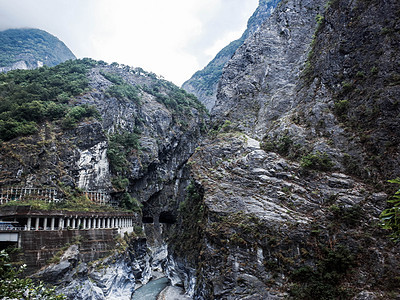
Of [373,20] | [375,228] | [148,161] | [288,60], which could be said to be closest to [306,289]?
[375,228]

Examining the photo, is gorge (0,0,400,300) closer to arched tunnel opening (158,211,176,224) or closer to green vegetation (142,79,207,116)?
arched tunnel opening (158,211,176,224)

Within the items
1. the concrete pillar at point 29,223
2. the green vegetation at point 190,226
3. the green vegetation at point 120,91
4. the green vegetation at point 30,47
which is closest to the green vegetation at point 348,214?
the green vegetation at point 190,226

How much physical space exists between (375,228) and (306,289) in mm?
7045

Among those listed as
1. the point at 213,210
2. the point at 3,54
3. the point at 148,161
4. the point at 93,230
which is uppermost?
the point at 3,54

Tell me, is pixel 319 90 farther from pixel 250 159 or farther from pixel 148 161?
pixel 148 161

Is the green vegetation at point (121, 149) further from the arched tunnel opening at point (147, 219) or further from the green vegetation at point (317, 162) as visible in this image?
the green vegetation at point (317, 162)

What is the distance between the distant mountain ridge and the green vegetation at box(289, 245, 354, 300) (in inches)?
4757

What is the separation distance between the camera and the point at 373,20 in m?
28.0

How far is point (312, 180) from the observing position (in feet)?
81.0

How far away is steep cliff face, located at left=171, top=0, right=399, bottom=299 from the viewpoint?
19.5m

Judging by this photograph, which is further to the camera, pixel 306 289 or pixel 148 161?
pixel 148 161

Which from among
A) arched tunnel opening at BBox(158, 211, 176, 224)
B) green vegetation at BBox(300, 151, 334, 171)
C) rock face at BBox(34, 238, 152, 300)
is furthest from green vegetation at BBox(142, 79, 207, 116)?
green vegetation at BBox(300, 151, 334, 171)

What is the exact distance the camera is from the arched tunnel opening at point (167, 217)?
61588 mm

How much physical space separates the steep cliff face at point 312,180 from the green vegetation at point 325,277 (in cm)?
7
